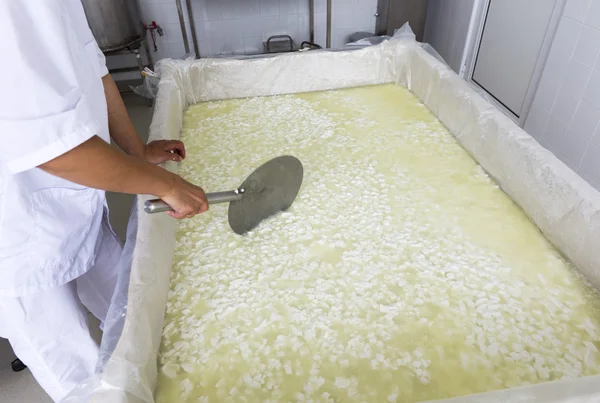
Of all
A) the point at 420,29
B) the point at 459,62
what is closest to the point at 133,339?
the point at 459,62

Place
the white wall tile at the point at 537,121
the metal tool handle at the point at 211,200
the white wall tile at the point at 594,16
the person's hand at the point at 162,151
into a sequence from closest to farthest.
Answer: the metal tool handle at the point at 211,200 → the person's hand at the point at 162,151 → the white wall tile at the point at 594,16 → the white wall tile at the point at 537,121

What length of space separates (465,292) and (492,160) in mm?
579

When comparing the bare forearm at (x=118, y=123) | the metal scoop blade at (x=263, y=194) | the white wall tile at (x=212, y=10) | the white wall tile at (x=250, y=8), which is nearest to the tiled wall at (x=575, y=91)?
the metal scoop blade at (x=263, y=194)

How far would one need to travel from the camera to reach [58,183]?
85 centimetres

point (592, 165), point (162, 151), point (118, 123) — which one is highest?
point (118, 123)

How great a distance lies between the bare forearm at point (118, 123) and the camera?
47.1 inches

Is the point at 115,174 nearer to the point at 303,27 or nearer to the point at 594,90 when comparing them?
the point at 594,90

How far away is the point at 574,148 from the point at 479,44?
1.23 m

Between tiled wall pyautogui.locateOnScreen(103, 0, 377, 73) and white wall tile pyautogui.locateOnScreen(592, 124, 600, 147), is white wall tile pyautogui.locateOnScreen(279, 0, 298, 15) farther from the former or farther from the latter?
white wall tile pyautogui.locateOnScreen(592, 124, 600, 147)

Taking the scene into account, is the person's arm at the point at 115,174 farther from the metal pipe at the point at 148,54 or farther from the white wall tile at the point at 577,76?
the metal pipe at the point at 148,54

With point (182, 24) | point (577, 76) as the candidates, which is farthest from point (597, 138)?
point (182, 24)

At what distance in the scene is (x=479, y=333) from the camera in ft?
3.00

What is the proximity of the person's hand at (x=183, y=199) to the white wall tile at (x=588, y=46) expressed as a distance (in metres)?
2.06

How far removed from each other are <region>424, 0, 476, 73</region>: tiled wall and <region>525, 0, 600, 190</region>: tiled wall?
3.20 feet
